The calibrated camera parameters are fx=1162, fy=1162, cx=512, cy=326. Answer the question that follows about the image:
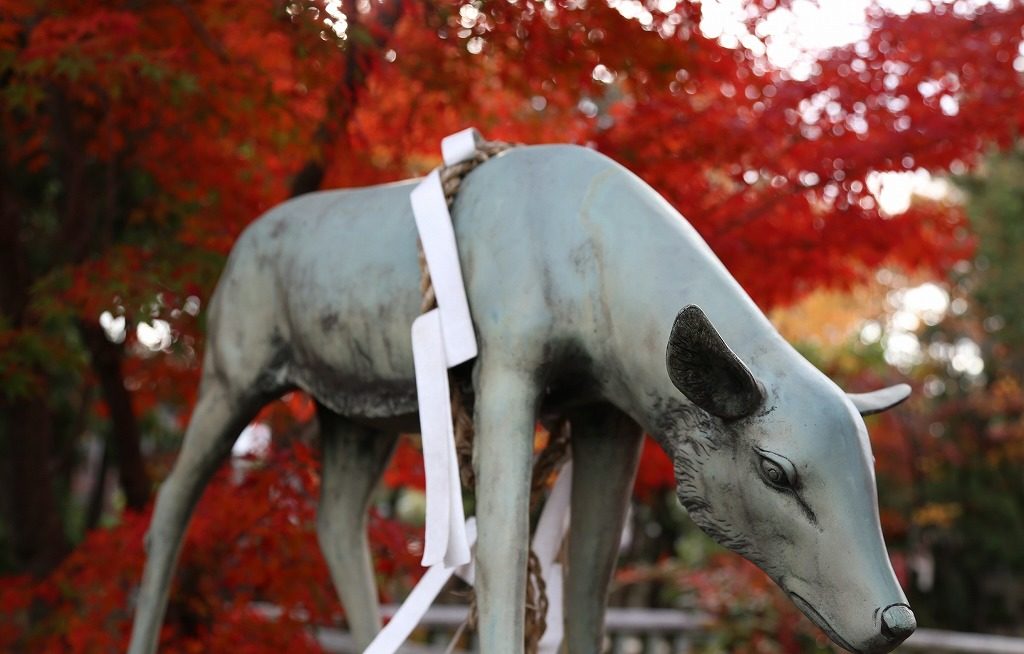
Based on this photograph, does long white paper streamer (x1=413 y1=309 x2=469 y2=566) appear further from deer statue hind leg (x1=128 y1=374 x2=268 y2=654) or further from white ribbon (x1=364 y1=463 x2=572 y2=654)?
deer statue hind leg (x1=128 y1=374 x2=268 y2=654)

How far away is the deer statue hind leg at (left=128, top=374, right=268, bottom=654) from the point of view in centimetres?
375

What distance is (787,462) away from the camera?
2.54 metres

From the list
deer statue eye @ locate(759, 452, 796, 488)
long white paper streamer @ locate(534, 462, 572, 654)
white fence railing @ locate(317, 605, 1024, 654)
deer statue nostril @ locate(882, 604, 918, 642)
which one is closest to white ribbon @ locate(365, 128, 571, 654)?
long white paper streamer @ locate(534, 462, 572, 654)

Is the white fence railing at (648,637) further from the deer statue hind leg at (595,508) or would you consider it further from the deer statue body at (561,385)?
the deer statue hind leg at (595,508)

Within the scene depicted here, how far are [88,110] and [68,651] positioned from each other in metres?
2.92

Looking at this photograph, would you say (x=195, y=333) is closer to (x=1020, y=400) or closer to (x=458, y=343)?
(x=458, y=343)

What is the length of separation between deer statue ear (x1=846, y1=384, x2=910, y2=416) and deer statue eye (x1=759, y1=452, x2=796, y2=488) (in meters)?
0.31

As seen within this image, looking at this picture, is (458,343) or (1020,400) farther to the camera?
(1020,400)

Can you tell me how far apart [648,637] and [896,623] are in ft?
20.0

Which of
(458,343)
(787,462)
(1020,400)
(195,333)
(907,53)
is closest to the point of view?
(787,462)

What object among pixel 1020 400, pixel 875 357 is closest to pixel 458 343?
pixel 1020 400

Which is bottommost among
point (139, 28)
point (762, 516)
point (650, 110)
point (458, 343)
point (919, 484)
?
point (919, 484)

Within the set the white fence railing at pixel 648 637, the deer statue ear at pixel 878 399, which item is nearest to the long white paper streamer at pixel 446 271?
the deer statue ear at pixel 878 399

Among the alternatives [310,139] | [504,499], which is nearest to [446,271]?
[504,499]
